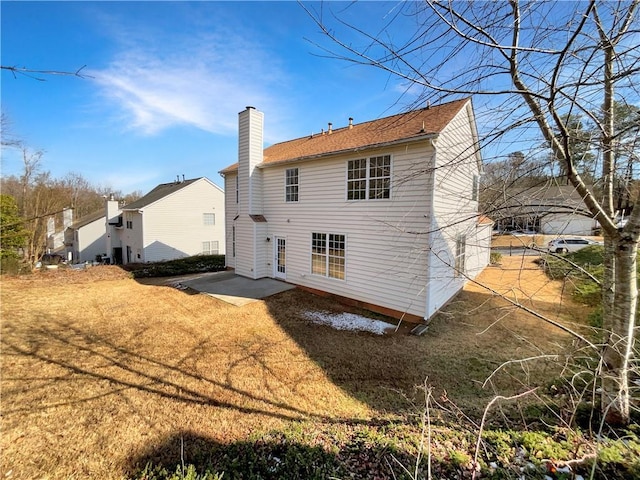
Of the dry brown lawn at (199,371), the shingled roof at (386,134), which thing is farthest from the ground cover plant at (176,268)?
the shingled roof at (386,134)

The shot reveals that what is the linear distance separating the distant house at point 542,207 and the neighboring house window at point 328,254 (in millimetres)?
6202

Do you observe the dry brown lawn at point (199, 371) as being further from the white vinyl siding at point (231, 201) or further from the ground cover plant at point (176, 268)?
the white vinyl siding at point (231, 201)

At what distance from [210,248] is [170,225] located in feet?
12.0

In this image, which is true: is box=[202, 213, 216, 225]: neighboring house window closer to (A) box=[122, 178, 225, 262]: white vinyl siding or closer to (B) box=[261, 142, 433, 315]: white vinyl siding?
(A) box=[122, 178, 225, 262]: white vinyl siding

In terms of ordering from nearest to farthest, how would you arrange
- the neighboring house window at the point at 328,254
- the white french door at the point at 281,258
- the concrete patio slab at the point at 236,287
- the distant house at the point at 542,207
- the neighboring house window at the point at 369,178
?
the distant house at the point at 542,207
the neighboring house window at the point at 369,178
the neighboring house window at the point at 328,254
the concrete patio slab at the point at 236,287
the white french door at the point at 281,258

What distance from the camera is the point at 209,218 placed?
23.4m

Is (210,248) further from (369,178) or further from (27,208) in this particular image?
(369,178)

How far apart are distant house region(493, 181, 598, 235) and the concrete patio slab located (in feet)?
26.3

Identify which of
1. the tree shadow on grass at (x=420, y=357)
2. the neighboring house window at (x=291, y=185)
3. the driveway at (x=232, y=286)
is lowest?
the tree shadow on grass at (x=420, y=357)

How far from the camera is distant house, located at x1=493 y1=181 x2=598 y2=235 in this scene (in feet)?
9.55

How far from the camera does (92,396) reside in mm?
4340

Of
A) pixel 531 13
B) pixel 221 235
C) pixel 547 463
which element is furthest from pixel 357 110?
pixel 221 235

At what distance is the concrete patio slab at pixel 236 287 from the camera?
9.70 metres

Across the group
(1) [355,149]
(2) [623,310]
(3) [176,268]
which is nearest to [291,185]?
(1) [355,149]
